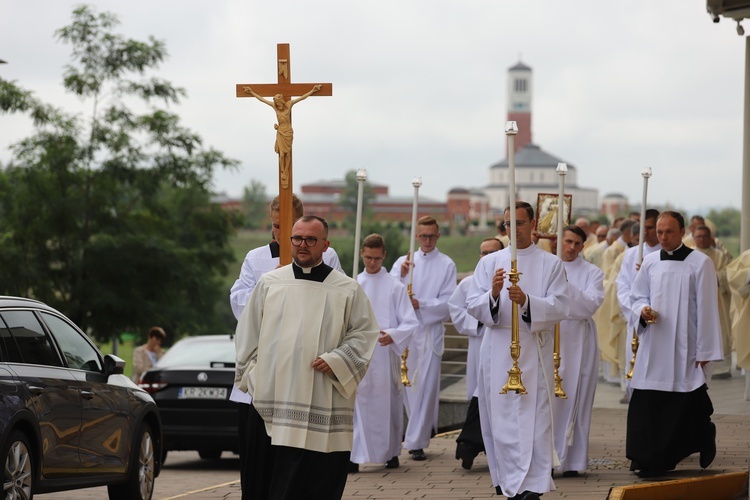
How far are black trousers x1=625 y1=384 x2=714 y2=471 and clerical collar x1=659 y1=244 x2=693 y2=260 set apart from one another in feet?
3.40

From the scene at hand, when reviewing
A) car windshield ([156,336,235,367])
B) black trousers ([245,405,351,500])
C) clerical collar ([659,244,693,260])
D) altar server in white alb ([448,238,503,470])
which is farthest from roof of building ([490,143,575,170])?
black trousers ([245,405,351,500])

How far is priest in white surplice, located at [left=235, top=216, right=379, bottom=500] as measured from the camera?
7.20 meters

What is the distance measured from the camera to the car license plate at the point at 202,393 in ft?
46.9

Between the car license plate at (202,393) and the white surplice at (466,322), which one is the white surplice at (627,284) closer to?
the white surplice at (466,322)

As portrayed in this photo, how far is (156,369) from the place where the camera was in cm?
1470

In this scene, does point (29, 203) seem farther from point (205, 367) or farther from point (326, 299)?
point (326, 299)

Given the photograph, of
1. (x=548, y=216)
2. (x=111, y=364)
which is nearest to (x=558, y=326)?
(x=548, y=216)

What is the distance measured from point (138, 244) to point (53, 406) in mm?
16468

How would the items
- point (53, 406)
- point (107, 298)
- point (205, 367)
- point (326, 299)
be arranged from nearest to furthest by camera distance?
point (326, 299), point (53, 406), point (205, 367), point (107, 298)

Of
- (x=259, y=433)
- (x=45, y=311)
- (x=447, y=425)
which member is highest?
(x=45, y=311)

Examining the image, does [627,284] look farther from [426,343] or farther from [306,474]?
[306,474]

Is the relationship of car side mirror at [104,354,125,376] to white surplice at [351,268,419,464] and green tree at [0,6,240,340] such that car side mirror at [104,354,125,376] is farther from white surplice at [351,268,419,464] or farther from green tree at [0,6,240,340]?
green tree at [0,6,240,340]

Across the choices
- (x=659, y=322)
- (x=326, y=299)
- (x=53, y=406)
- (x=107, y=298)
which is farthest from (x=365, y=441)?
(x=107, y=298)

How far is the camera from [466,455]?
11250 millimetres
